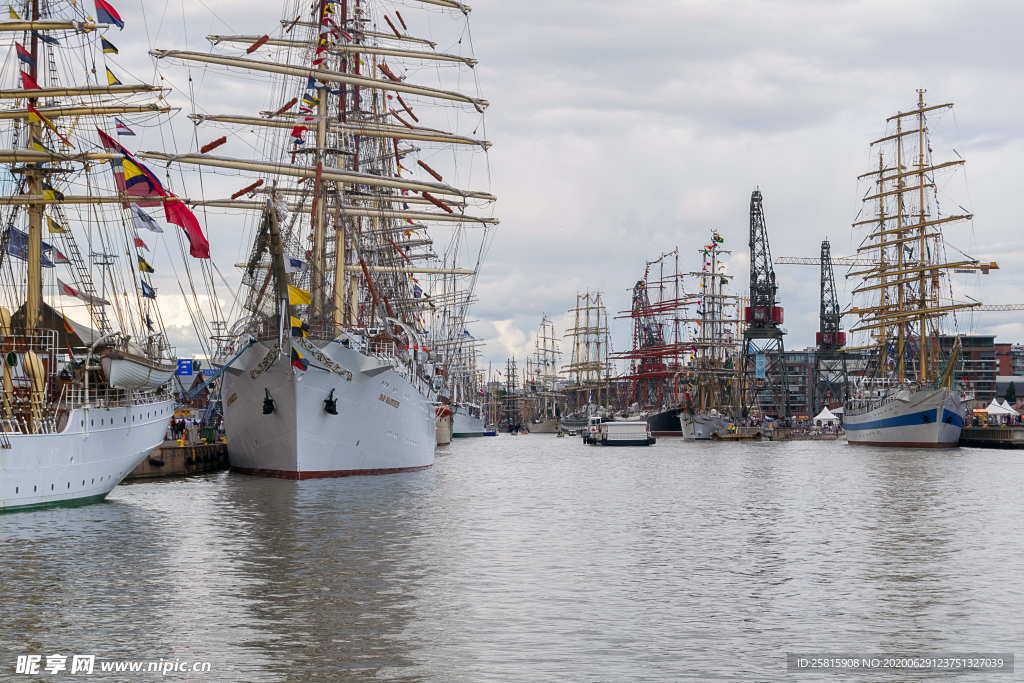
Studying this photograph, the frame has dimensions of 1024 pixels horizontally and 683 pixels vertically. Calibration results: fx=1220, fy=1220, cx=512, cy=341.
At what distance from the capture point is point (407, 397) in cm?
6353

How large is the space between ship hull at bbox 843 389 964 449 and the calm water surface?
6193 cm

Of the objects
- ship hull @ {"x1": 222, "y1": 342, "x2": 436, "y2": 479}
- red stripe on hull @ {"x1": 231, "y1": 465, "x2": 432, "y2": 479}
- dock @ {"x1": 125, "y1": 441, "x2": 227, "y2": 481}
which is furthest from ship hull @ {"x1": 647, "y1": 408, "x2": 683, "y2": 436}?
ship hull @ {"x1": 222, "y1": 342, "x2": 436, "y2": 479}

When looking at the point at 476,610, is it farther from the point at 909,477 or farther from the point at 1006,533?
the point at 909,477

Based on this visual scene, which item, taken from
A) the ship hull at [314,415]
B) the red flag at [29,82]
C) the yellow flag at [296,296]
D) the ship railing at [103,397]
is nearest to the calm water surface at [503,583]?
the ship railing at [103,397]

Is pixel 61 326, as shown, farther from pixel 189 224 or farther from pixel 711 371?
pixel 711 371

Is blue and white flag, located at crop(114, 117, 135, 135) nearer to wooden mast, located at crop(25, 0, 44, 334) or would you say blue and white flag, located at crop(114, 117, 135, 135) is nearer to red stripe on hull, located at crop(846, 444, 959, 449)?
wooden mast, located at crop(25, 0, 44, 334)

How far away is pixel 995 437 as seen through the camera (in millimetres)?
111188

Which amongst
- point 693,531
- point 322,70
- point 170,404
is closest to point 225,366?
point 170,404

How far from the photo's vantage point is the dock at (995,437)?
10881 cm

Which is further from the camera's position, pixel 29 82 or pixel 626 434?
pixel 626 434

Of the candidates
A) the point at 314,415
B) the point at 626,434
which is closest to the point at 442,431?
the point at 626,434

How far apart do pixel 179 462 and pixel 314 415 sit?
10321 millimetres

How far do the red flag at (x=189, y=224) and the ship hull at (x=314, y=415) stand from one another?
1143cm

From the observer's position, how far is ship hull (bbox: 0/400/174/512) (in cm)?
3581
